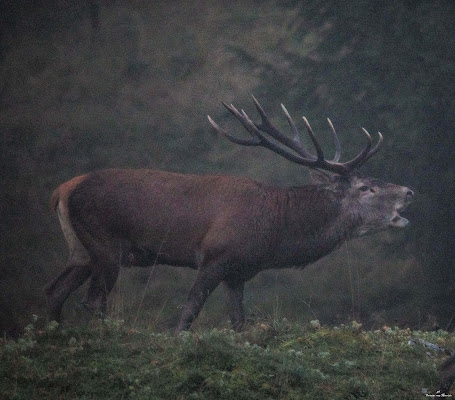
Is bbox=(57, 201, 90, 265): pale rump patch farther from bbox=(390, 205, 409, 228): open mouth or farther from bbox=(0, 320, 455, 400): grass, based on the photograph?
bbox=(390, 205, 409, 228): open mouth

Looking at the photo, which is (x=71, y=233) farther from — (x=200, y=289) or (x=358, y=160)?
(x=358, y=160)

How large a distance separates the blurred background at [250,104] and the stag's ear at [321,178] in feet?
6.35

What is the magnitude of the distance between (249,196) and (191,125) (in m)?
2.67

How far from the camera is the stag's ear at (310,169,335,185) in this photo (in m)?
8.42

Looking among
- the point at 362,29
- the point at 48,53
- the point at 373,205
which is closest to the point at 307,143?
the point at 362,29

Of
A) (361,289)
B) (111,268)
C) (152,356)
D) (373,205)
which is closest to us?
(152,356)

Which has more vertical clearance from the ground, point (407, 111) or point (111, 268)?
point (407, 111)

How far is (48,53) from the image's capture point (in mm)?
10258

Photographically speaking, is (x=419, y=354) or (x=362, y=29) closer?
(x=419, y=354)

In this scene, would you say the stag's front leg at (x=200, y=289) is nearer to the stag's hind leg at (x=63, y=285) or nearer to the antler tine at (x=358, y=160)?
the stag's hind leg at (x=63, y=285)

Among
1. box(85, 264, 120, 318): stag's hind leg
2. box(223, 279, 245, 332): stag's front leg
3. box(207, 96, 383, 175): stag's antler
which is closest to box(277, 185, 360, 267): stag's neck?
box(207, 96, 383, 175): stag's antler

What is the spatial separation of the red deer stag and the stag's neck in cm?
1

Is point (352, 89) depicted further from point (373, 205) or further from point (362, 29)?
point (373, 205)

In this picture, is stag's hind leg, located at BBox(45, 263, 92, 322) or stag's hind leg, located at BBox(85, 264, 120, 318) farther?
stag's hind leg, located at BBox(45, 263, 92, 322)
